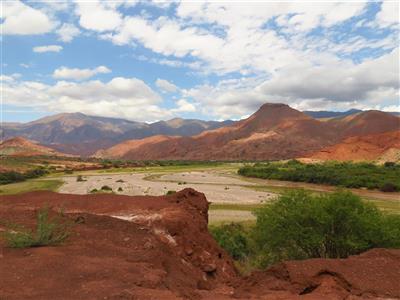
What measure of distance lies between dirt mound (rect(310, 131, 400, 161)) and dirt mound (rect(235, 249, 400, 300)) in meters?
128

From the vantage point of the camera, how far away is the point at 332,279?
11.5 m

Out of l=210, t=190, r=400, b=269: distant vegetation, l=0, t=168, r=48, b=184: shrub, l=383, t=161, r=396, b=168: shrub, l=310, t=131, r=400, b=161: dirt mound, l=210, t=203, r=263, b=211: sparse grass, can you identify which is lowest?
l=210, t=203, r=263, b=211: sparse grass

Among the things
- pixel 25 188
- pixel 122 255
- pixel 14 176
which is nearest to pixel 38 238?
pixel 122 255

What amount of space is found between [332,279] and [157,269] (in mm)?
4819

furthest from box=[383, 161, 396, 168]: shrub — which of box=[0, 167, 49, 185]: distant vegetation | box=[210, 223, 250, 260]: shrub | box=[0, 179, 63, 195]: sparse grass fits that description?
box=[210, 223, 250, 260]: shrub

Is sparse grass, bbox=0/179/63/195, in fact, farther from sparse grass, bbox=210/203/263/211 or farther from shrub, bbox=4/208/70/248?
shrub, bbox=4/208/70/248

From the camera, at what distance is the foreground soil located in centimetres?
1005

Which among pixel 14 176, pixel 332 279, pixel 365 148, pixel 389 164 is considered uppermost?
pixel 365 148

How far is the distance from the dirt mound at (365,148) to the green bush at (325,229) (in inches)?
4596

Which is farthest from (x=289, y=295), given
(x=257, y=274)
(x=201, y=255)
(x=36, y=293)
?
(x=201, y=255)

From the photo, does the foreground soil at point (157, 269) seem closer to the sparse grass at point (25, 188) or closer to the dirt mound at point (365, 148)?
the sparse grass at point (25, 188)

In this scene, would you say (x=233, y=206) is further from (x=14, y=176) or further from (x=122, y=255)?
(x=14, y=176)

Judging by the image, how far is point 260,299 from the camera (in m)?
10.4

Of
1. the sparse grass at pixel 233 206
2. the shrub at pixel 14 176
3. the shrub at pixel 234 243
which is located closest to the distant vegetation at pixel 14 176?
the shrub at pixel 14 176
